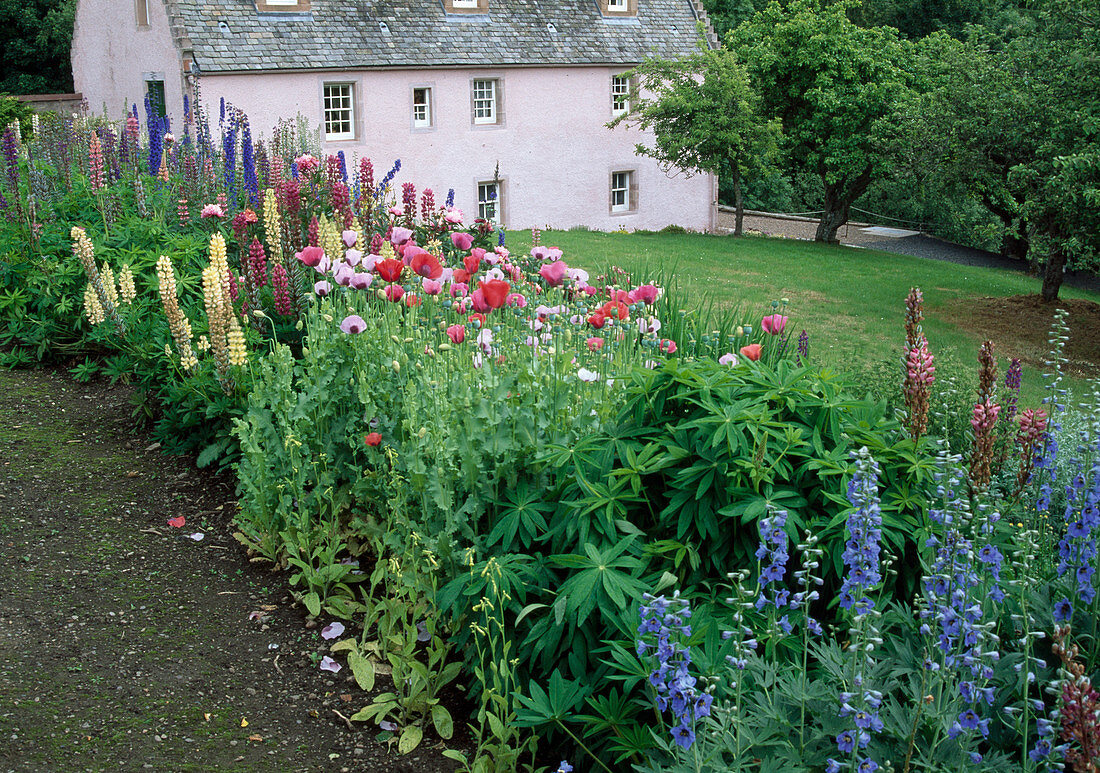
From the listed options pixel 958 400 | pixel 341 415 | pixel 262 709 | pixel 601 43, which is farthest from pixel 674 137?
pixel 262 709

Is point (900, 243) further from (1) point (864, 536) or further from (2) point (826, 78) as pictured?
(1) point (864, 536)

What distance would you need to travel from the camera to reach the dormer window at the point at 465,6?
23375 mm

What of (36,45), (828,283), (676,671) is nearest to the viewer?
(676,671)

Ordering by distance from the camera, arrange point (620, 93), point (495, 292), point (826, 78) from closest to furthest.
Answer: point (495, 292)
point (826, 78)
point (620, 93)

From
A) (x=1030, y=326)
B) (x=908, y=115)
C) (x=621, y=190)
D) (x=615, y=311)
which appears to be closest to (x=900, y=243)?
(x=621, y=190)

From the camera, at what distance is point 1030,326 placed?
15.8 metres

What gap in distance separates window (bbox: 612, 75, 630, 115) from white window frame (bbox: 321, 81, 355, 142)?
8.25 meters

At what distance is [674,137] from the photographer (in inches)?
960

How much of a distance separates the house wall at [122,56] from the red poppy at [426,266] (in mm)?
17199

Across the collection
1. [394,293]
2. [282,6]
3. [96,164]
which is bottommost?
[394,293]

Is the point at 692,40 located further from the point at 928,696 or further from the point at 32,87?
the point at 928,696

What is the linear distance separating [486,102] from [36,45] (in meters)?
18.7

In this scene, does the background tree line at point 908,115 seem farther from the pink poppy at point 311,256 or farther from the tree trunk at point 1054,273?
the pink poppy at point 311,256

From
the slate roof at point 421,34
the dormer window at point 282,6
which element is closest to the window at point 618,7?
the slate roof at point 421,34
